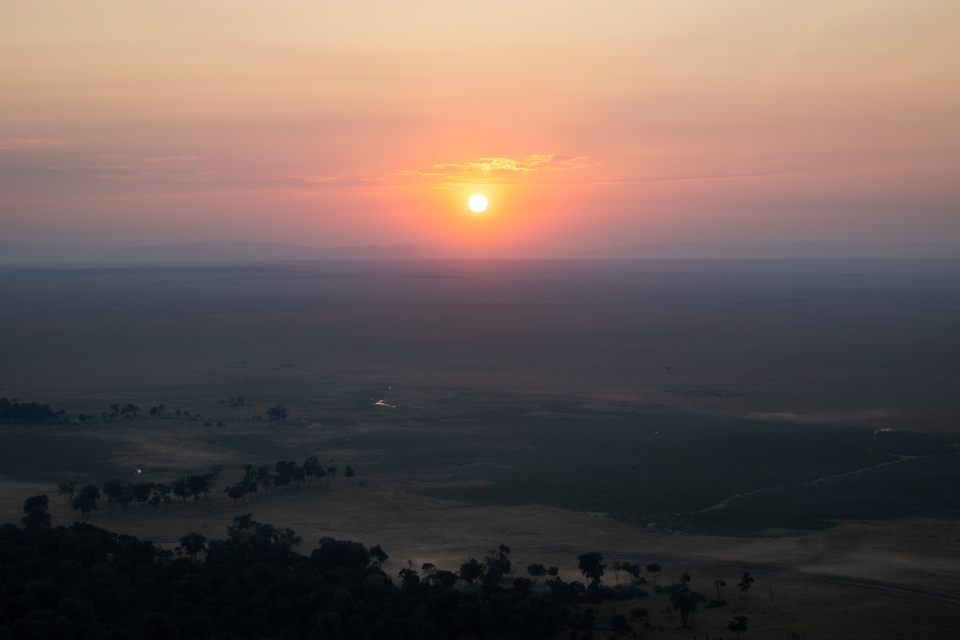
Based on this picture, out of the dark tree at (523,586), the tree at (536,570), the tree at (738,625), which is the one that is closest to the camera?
the tree at (738,625)

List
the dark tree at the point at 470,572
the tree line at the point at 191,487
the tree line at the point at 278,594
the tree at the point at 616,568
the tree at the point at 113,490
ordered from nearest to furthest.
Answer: the tree line at the point at 278,594, the dark tree at the point at 470,572, the tree at the point at 616,568, the tree at the point at 113,490, the tree line at the point at 191,487

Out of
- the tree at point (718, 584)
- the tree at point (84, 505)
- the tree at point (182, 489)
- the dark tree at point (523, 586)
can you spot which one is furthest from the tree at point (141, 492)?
the tree at point (718, 584)

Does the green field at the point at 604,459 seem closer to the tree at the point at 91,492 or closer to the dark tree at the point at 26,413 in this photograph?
the dark tree at the point at 26,413

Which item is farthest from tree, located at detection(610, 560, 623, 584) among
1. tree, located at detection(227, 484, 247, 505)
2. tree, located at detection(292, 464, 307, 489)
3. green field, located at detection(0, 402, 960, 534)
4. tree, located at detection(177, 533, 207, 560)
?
tree, located at detection(227, 484, 247, 505)

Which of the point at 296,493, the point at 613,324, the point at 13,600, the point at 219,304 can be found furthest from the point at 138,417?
the point at 219,304

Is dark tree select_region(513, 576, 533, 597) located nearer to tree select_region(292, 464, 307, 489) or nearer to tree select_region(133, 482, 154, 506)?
tree select_region(292, 464, 307, 489)

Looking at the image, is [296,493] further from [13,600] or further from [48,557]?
[13,600]
